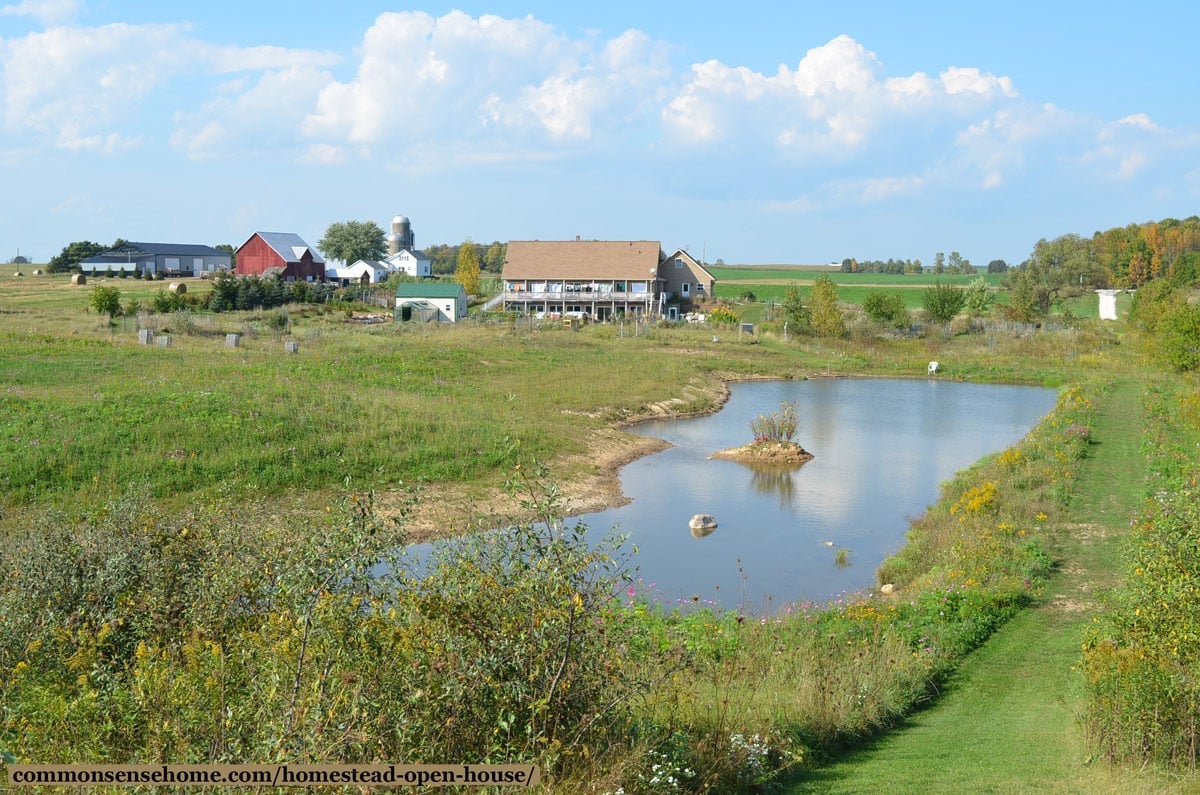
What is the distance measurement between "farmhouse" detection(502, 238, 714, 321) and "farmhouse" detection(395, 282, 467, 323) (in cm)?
881

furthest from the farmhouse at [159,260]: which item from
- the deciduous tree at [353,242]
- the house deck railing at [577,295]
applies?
the house deck railing at [577,295]

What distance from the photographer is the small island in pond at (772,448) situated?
2772 centimetres

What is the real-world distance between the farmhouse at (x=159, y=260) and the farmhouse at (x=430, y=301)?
26.8 m

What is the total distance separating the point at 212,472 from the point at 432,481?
4348 millimetres

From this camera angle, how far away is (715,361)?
49688 millimetres

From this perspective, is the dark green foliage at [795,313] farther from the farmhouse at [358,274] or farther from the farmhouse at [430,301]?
the farmhouse at [358,274]

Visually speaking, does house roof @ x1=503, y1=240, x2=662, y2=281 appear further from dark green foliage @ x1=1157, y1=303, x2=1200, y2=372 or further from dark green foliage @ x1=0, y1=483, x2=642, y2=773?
dark green foliage @ x1=0, y1=483, x2=642, y2=773

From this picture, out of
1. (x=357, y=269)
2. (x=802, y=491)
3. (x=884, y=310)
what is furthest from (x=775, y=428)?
(x=357, y=269)

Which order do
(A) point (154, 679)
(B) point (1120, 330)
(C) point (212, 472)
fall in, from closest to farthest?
(A) point (154, 679), (C) point (212, 472), (B) point (1120, 330)

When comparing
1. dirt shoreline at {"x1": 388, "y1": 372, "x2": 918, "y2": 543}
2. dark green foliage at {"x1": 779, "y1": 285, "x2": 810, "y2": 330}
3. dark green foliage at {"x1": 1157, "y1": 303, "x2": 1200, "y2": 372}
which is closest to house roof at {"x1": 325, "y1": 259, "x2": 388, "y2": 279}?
dark green foliage at {"x1": 779, "y1": 285, "x2": 810, "y2": 330}

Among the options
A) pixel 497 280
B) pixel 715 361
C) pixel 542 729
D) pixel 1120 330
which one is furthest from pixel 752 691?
pixel 497 280

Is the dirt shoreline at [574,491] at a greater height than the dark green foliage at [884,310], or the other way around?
the dark green foliage at [884,310]

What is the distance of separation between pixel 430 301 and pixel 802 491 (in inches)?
1659

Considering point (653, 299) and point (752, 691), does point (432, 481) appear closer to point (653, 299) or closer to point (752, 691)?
point (752, 691)
